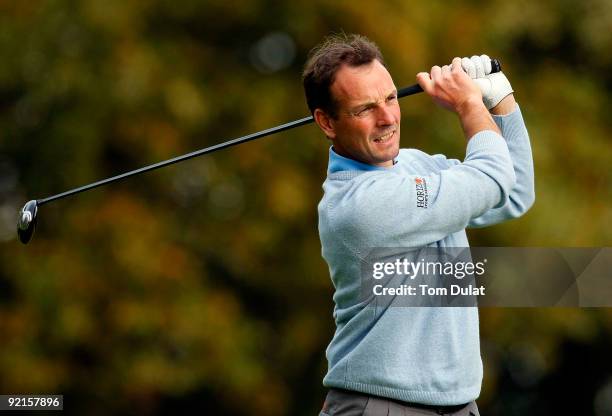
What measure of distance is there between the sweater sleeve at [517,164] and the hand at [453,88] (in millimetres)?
178

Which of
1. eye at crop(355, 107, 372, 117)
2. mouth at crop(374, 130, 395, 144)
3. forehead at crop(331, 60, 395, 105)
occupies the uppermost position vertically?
forehead at crop(331, 60, 395, 105)

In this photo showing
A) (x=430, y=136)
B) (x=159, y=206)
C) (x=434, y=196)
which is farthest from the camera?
(x=159, y=206)

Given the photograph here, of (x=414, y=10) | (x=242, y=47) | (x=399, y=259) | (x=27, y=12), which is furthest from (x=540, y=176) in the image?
(x=399, y=259)

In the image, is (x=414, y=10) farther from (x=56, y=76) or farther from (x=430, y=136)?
(x=56, y=76)

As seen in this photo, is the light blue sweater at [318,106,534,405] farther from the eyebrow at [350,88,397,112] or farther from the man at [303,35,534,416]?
the eyebrow at [350,88,397,112]

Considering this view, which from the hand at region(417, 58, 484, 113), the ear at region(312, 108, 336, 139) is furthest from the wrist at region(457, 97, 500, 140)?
the ear at region(312, 108, 336, 139)

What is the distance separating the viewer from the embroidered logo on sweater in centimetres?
297

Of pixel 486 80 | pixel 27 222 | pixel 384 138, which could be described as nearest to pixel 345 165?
pixel 384 138

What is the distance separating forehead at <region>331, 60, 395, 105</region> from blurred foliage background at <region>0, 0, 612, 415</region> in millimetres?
4830

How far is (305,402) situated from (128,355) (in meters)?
1.43

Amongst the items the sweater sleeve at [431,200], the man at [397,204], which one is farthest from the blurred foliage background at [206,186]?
the sweater sleeve at [431,200]

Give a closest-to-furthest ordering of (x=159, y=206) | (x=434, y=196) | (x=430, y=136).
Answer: (x=434, y=196) < (x=430, y=136) < (x=159, y=206)

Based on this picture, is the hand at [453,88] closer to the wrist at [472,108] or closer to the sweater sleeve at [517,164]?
the wrist at [472,108]

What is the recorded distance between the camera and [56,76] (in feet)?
27.6
